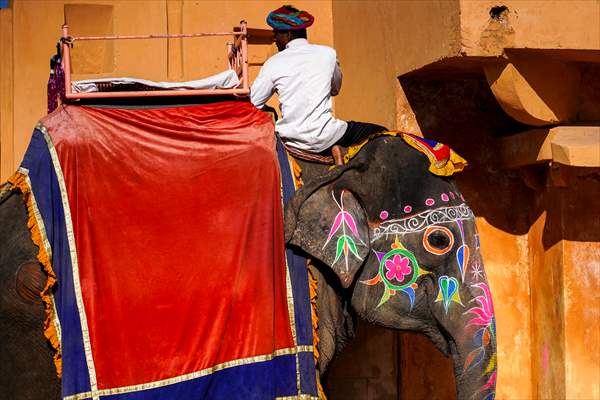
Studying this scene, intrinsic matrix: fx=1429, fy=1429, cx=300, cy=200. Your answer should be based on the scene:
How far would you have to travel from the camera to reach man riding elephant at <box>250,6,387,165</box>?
6762 millimetres

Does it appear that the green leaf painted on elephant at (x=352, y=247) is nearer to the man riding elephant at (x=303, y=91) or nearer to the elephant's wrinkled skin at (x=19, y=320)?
the man riding elephant at (x=303, y=91)

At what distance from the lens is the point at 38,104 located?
8445 millimetres

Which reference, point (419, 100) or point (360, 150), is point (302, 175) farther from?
point (419, 100)

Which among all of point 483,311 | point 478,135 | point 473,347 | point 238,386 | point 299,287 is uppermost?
point 478,135

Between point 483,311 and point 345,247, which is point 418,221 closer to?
point 345,247

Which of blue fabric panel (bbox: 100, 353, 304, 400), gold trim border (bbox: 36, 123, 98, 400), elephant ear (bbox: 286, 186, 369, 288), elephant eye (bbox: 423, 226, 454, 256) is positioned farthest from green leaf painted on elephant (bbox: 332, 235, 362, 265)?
gold trim border (bbox: 36, 123, 98, 400)

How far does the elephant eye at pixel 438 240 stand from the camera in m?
6.52

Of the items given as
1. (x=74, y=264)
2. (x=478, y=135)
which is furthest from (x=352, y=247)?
(x=478, y=135)

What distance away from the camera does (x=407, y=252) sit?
654cm

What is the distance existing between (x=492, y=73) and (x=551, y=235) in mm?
1008

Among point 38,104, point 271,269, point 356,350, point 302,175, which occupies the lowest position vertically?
point 356,350

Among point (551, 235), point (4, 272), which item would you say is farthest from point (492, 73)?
point (4, 272)

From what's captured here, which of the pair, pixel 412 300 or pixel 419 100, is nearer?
pixel 412 300

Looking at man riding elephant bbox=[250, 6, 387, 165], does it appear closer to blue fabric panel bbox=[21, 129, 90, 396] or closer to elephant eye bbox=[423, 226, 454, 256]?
elephant eye bbox=[423, 226, 454, 256]
